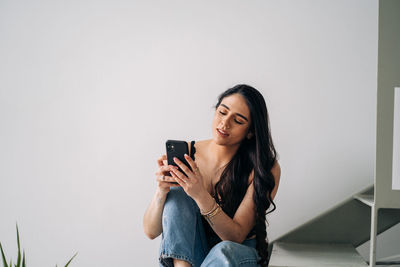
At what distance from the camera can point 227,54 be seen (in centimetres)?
207

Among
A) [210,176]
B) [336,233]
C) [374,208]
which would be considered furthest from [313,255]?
[210,176]

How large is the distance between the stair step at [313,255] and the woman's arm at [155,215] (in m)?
0.45

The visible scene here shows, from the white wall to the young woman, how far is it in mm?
441

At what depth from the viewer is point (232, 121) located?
155 centimetres

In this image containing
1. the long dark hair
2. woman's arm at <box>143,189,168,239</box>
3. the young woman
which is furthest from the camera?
the long dark hair

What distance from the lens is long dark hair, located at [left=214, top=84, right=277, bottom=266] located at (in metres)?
1.51

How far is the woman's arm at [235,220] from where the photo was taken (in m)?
1.35

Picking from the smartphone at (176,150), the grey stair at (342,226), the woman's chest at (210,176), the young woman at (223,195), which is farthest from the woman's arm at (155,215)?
the grey stair at (342,226)

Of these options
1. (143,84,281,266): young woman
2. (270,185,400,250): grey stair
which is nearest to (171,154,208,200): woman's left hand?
(143,84,281,266): young woman

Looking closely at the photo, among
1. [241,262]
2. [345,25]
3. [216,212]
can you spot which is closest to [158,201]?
[216,212]

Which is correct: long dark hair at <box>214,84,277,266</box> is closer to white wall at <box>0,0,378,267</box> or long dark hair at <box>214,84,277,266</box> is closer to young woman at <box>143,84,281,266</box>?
young woman at <box>143,84,281,266</box>

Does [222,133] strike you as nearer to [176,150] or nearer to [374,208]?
[176,150]

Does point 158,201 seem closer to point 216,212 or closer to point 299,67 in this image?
point 216,212

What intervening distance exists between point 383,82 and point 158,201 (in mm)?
881
